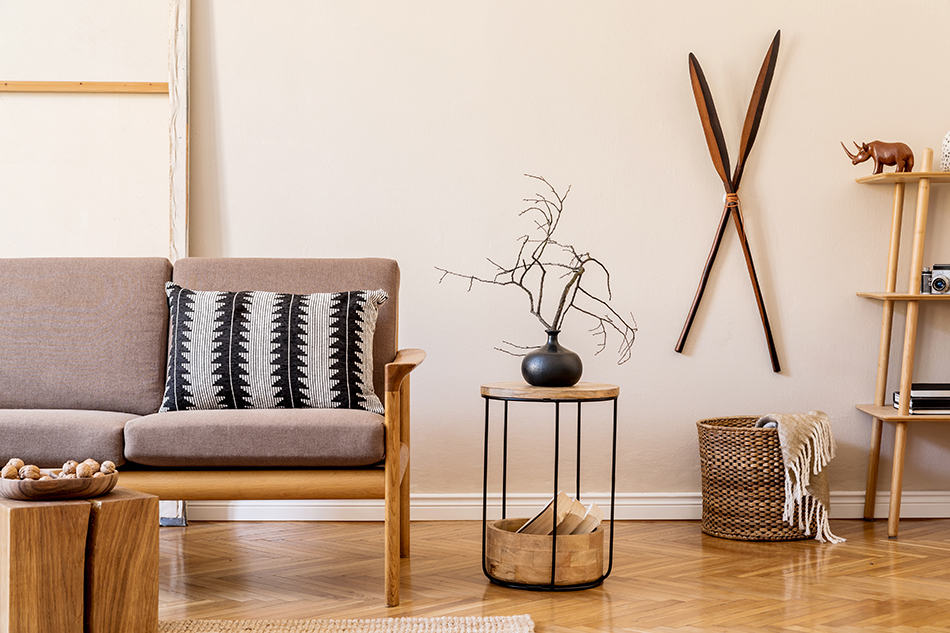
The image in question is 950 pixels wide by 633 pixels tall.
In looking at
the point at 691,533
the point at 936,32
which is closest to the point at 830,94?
the point at 936,32

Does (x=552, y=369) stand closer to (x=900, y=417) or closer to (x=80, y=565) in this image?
(x=80, y=565)

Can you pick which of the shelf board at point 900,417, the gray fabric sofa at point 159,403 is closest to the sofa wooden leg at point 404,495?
the gray fabric sofa at point 159,403

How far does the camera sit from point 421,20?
142 inches

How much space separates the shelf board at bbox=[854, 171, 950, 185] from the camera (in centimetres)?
335

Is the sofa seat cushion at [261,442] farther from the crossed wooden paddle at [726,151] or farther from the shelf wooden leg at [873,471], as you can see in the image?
the shelf wooden leg at [873,471]

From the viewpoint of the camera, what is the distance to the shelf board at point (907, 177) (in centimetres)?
335

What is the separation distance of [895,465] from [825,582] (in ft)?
2.71

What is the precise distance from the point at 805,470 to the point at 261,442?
5.72 feet

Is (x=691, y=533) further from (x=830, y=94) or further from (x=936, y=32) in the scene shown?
(x=936, y=32)

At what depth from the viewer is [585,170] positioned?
361 cm

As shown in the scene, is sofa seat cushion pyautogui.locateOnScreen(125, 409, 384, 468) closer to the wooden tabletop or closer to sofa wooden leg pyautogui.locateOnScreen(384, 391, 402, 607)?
sofa wooden leg pyautogui.locateOnScreen(384, 391, 402, 607)

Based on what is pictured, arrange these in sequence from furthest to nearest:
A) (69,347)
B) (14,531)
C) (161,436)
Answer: (69,347) < (161,436) < (14,531)

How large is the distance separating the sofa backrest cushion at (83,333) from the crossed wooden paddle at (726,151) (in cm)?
177

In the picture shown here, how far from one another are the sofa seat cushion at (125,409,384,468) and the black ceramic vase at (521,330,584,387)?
47cm
